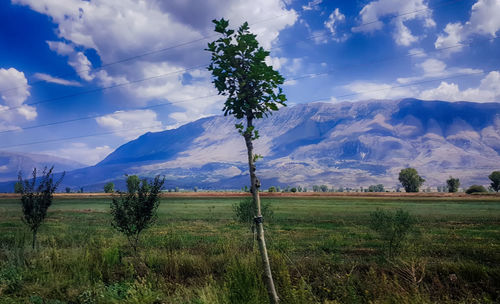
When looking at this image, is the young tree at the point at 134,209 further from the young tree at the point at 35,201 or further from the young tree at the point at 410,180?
the young tree at the point at 410,180

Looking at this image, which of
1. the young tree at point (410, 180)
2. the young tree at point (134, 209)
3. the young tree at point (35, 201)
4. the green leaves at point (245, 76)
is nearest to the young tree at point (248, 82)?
the green leaves at point (245, 76)

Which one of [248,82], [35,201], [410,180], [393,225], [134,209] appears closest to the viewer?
[248,82]

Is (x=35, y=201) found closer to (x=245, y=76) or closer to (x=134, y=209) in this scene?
(x=134, y=209)

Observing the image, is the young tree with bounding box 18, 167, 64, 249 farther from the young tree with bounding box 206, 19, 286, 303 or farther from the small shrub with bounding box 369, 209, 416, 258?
the small shrub with bounding box 369, 209, 416, 258

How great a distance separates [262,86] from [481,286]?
10.1m

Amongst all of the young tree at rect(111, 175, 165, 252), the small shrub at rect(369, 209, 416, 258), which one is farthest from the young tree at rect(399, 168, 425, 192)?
the young tree at rect(111, 175, 165, 252)

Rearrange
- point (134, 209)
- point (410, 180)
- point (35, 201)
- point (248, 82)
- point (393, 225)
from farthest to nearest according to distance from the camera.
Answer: point (410, 180) → point (35, 201) → point (393, 225) → point (134, 209) → point (248, 82)

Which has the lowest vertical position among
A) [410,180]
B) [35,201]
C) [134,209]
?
[410,180]

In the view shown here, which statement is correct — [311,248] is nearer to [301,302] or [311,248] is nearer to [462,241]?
[462,241]

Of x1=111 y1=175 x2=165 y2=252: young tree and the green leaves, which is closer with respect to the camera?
the green leaves

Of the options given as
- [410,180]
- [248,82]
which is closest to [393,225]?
[248,82]

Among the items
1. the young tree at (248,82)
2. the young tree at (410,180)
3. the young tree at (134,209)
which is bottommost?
the young tree at (410,180)

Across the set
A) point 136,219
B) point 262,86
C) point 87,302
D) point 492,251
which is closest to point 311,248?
point 492,251

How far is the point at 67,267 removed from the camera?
11.4 m
